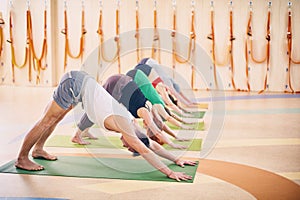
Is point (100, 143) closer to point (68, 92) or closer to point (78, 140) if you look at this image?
point (78, 140)

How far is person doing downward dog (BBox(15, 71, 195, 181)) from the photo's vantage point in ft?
12.7

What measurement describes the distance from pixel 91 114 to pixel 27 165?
0.79 metres

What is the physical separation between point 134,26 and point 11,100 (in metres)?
3.38

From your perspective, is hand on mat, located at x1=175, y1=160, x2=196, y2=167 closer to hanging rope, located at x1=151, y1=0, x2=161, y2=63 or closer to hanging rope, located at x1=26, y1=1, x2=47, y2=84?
hanging rope, located at x1=151, y1=0, x2=161, y2=63

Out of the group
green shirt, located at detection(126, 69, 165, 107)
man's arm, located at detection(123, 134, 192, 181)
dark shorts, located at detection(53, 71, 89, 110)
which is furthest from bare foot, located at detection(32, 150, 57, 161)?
green shirt, located at detection(126, 69, 165, 107)

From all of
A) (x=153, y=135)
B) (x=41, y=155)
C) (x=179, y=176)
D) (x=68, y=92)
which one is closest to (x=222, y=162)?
(x=179, y=176)

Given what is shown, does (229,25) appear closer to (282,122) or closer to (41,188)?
(282,122)

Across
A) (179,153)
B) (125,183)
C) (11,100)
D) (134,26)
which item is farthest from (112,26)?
(125,183)

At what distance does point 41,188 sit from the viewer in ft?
12.0

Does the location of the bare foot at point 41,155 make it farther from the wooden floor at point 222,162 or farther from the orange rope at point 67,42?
the orange rope at point 67,42

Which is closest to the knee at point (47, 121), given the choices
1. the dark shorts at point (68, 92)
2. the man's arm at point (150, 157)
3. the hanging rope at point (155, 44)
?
the dark shorts at point (68, 92)

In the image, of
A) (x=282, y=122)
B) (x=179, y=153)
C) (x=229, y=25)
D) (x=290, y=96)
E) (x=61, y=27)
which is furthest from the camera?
(x=61, y=27)

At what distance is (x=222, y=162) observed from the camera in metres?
4.55

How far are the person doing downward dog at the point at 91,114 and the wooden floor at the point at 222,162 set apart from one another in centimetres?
22
